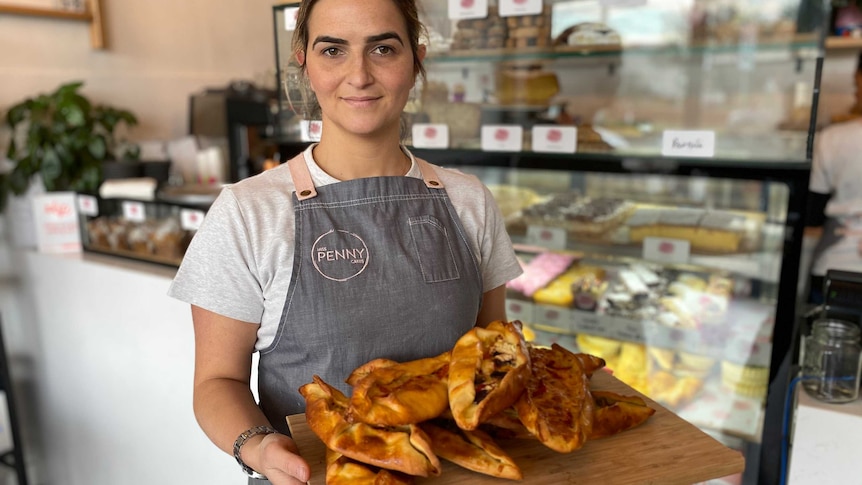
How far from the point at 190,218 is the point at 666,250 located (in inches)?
62.6

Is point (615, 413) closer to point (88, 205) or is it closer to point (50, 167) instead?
point (88, 205)

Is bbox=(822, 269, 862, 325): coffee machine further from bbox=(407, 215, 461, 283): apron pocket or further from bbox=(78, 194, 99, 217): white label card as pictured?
bbox=(78, 194, 99, 217): white label card

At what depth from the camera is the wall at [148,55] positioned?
10.6 ft

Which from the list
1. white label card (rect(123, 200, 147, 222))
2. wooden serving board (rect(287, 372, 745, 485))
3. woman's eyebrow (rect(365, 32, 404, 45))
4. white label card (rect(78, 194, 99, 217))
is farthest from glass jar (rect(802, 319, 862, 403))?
white label card (rect(78, 194, 99, 217))

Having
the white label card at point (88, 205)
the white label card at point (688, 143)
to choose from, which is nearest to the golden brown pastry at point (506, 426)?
the white label card at point (688, 143)

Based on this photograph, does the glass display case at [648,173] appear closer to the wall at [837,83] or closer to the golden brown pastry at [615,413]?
the golden brown pastry at [615,413]

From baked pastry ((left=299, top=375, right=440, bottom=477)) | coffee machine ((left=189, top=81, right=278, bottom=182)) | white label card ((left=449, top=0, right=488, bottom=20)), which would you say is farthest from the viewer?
coffee machine ((left=189, top=81, right=278, bottom=182))

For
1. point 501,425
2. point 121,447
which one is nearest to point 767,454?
point 501,425

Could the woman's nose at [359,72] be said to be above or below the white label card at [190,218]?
above

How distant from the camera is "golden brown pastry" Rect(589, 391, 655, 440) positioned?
30.3 inches

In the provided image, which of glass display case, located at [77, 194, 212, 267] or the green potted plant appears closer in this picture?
glass display case, located at [77, 194, 212, 267]

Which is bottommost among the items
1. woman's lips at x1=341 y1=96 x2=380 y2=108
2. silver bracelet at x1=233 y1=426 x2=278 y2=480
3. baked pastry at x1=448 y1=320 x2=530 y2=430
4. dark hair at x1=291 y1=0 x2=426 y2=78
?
silver bracelet at x1=233 y1=426 x2=278 y2=480

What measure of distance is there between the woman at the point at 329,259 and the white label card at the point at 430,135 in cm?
99

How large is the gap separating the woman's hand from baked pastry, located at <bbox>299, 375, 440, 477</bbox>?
4 centimetres
